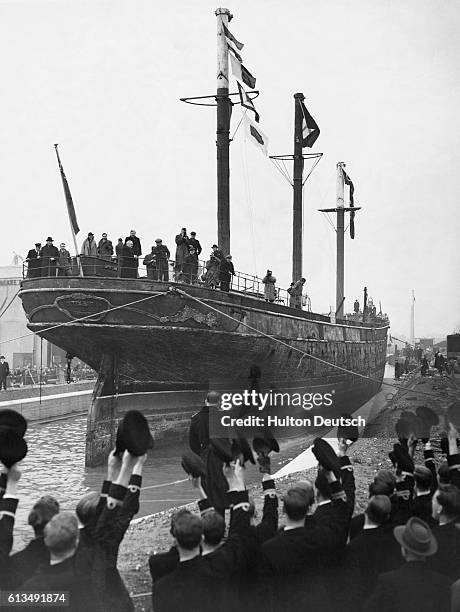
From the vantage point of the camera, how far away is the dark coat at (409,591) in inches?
121

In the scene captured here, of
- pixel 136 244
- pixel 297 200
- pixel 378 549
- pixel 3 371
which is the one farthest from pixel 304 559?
pixel 3 371

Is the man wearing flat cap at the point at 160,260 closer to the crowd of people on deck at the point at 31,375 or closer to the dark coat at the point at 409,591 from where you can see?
the crowd of people on deck at the point at 31,375

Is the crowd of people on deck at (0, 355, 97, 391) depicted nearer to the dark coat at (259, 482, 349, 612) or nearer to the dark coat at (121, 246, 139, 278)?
the dark coat at (121, 246, 139, 278)

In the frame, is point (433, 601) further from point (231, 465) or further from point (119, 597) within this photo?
point (119, 597)

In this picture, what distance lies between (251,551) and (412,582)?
867 mm

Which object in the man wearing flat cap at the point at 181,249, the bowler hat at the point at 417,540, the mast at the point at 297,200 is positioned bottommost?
the bowler hat at the point at 417,540

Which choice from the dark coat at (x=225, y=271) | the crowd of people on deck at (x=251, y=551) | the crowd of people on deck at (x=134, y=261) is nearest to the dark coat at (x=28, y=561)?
the crowd of people on deck at (x=251, y=551)

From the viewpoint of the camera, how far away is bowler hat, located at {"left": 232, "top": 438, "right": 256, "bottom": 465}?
440 cm

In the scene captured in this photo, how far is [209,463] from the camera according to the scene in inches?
228

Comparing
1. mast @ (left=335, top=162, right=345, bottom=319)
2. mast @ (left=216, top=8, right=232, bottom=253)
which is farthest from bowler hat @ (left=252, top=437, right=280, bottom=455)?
mast @ (left=335, top=162, right=345, bottom=319)

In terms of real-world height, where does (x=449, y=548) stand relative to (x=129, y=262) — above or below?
below

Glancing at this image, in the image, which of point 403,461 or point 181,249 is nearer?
point 403,461

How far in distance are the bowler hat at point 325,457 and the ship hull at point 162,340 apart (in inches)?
207

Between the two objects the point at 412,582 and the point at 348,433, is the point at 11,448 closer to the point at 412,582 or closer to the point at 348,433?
the point at 412,582
